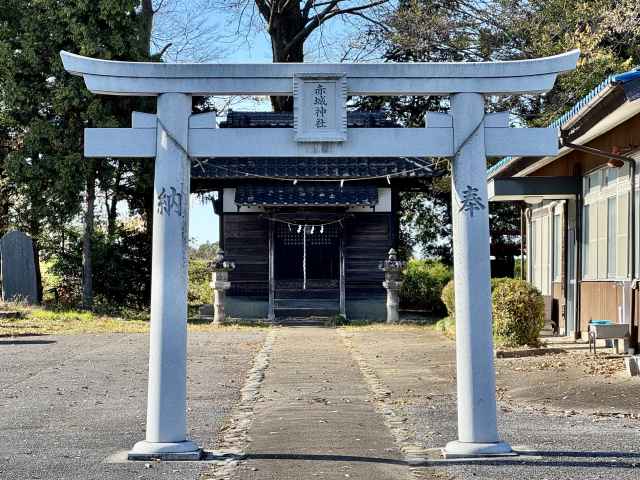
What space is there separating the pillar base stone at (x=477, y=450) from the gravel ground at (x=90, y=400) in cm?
190

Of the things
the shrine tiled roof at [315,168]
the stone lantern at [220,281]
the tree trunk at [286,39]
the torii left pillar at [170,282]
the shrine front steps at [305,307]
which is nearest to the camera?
the torii left pillar at [170,282]

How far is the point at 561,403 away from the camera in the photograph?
33.8 feet

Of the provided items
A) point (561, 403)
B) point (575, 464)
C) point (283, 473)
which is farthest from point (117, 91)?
point (561, 403)

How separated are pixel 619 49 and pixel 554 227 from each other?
160 inches

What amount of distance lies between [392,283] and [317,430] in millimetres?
14989

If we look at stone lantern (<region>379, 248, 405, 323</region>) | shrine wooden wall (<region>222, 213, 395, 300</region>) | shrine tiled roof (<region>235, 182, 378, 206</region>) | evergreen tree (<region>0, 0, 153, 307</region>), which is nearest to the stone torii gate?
shrine tiled roof (<region>235, 182, 378, 206</region>)

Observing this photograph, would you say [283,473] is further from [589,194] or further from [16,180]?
[16,180]

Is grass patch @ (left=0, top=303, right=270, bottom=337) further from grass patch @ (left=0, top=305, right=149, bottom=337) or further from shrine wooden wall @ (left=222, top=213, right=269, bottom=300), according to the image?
shrine wooden wall @ (left=222, top=213, right=269, bottom=300)

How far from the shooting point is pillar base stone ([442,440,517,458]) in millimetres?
7566

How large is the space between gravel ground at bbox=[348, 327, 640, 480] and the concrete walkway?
1.23 feet

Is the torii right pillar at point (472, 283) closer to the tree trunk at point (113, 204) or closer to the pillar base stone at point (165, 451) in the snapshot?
the pillar base stone at point (165, 451)

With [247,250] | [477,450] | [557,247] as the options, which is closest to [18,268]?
[247,250]

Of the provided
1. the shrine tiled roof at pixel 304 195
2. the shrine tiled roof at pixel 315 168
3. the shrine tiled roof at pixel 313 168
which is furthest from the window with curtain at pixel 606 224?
the shrine tiled roof at pixel 304 195

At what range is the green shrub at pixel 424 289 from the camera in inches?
1102
